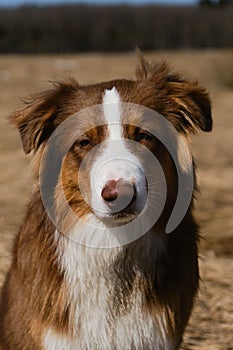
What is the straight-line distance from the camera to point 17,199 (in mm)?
10422

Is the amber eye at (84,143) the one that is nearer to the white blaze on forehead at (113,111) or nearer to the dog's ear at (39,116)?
the white blaze on forehead at (113,111)

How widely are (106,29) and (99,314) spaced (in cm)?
4346

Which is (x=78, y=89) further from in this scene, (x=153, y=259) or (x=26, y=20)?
(x=26, y=20)

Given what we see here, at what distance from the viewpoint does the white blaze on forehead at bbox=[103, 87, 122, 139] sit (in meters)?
4.25

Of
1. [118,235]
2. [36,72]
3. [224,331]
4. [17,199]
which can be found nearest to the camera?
[118,235]

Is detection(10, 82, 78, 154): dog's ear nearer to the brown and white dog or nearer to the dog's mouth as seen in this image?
the brown and white dog

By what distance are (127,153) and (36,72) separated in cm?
2639

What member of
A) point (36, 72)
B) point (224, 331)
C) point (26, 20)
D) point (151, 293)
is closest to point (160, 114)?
point (151, 293)

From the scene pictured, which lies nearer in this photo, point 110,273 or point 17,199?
point 110,273

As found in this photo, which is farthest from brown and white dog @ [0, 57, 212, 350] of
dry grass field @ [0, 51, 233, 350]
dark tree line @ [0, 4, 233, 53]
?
dark tree line @ [0, 4, 233, 53]

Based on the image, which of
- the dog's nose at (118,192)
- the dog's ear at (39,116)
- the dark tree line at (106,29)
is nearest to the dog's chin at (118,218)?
the dog's nose at (118,192)

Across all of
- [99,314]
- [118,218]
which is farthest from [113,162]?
[99,314]

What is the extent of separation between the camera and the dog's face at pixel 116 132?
404 centimetres

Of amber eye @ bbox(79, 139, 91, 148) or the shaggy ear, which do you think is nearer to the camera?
amber eye @ bbox(79, 139, 91, 148)
